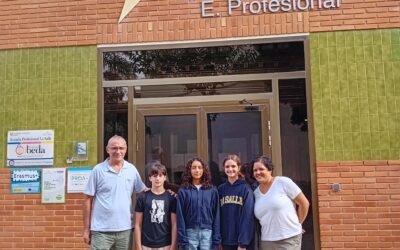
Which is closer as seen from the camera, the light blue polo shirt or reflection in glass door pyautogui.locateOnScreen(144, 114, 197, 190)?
the light blue polo shirt

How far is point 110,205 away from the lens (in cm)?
452

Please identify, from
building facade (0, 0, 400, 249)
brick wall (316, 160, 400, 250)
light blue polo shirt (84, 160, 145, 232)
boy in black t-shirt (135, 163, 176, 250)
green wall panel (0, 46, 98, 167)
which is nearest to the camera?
boy in black t-shirt (135, 163, 176, 250)

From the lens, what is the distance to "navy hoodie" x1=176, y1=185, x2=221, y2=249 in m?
4.26

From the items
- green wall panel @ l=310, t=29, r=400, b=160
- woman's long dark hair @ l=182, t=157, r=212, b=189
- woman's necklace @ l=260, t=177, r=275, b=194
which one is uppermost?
green wall panel @ l=310, t=29, r=400, b=160

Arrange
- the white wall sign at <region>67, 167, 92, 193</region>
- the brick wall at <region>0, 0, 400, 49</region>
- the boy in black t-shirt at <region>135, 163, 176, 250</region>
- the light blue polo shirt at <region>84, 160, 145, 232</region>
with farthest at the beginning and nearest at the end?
the white wall sign at <region>67, 167, 92, 193</region> → the brick wall at <region>0, 0, 400, 49</region> → the light blue polo shirt at <region>84, 160, 145, 232</region> → the boy in black t-shirt at <region>135, 163, 176, 250</region>

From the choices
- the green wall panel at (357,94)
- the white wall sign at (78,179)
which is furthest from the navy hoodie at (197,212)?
the white wall sign at (78,179)

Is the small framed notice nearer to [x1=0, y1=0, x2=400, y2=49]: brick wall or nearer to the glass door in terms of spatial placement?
the glass door

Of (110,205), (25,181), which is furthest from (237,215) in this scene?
(25,181)

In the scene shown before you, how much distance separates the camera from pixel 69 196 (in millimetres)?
6082

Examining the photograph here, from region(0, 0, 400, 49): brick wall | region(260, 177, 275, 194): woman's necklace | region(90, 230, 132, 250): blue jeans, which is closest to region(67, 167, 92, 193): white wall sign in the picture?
region(90, 230, 132, 250): blue jeans

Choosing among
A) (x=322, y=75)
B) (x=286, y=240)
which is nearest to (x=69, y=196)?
(x=286, y=240)

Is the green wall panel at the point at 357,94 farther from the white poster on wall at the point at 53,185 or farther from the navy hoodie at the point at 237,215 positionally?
the white poster on wall at the point at 53,185

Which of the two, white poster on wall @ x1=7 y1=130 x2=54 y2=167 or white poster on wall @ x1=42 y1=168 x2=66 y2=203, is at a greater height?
white poster on wall @ x1=7 y1=130 x2=54 y2=167

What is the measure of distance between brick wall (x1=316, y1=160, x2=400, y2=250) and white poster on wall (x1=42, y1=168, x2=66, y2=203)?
3.34 meters
